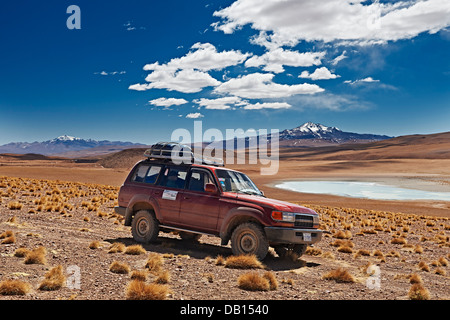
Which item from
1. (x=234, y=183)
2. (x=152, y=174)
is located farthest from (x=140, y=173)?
(x=234, y=183)

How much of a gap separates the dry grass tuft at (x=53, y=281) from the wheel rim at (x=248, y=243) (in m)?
4.06

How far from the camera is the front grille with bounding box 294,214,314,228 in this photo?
29.5ft

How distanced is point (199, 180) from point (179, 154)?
102cm

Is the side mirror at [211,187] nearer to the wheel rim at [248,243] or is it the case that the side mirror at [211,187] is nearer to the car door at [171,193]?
the car door at [171,193]

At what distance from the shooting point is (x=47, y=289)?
5770 mm

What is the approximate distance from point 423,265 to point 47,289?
924cm

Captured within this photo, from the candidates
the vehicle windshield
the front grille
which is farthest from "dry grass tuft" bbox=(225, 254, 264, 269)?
the vehicle windshield

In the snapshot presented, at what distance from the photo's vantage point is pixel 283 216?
8695 millimetres

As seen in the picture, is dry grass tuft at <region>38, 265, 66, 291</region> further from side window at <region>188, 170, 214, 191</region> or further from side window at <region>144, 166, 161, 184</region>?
side window at <region>144, 166, 161, 184</region>

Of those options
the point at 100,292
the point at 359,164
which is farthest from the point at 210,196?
the point at 359,164

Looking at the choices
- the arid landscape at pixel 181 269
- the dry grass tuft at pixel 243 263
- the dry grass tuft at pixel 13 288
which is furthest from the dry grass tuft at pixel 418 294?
the dry grass tuft at pixel 13 288

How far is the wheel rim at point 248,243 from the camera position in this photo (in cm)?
875
